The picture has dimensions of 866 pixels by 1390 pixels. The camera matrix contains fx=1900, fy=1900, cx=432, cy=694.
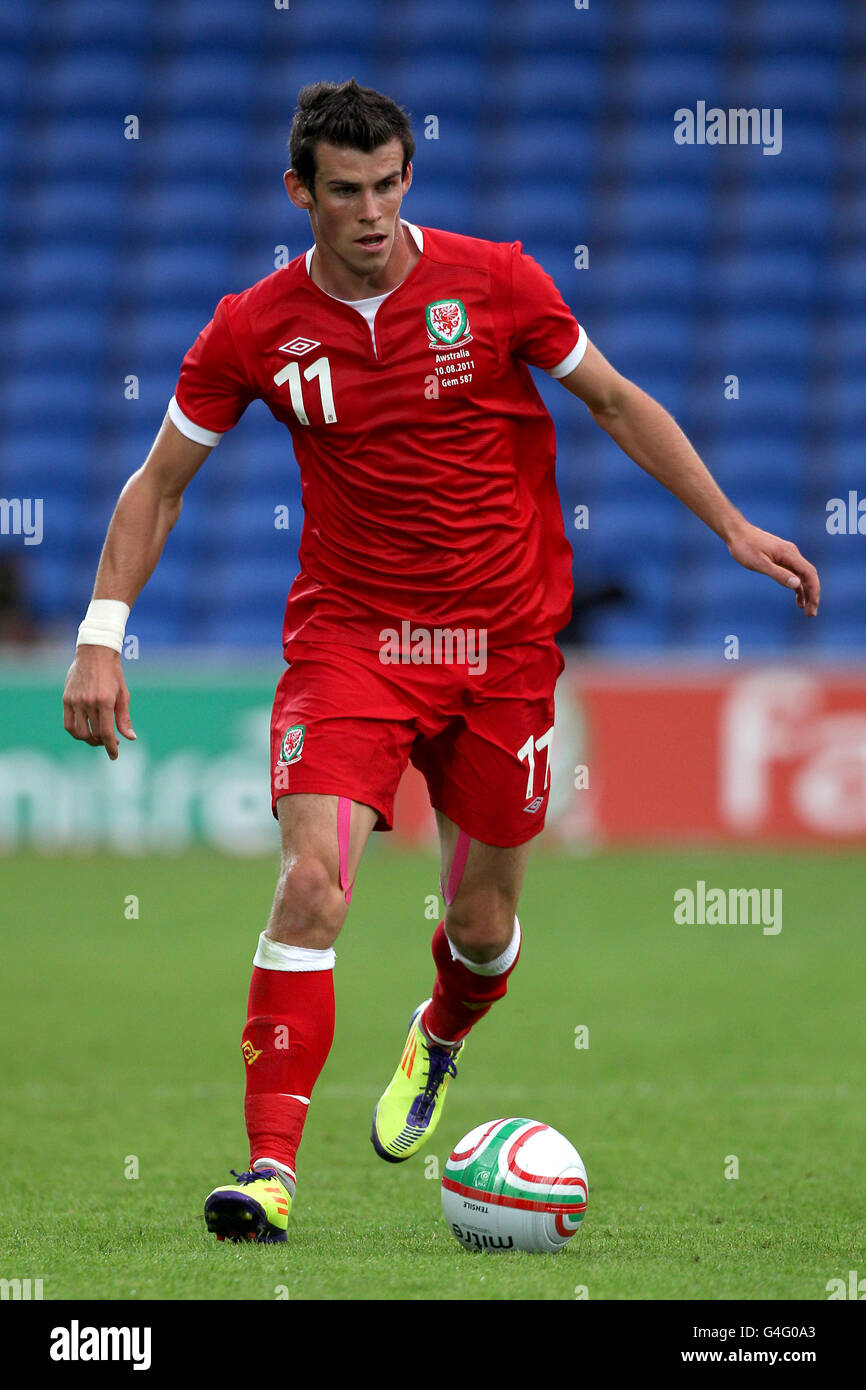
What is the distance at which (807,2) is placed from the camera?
752 inches

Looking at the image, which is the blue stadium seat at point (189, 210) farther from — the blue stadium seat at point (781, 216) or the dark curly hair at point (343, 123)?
the dark curly hair at point (343, 123)

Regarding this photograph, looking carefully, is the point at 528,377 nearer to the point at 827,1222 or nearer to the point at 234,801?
the point at 827,1222

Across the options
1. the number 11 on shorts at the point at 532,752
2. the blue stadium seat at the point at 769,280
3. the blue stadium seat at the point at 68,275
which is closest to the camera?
the number 11 on shorts at the point at 532,752

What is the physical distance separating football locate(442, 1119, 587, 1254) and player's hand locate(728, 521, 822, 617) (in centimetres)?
130

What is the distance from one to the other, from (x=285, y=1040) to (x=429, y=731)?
790mm

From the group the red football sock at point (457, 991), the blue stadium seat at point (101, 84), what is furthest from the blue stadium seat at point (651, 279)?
the red football sock at point (457, 991)

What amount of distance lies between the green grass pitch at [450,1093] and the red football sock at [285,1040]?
A: 261mm

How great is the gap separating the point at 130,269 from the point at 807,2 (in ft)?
24.0

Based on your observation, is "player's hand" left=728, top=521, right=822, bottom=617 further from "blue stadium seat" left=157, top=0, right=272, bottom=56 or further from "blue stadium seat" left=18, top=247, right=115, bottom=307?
"blue stadium seat" left=157, top=0, right=272, bottom=56

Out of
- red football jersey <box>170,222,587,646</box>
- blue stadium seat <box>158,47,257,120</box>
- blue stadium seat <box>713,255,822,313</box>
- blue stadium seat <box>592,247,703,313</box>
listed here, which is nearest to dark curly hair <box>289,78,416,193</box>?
red football jersey <box>170,222,587,646</box>

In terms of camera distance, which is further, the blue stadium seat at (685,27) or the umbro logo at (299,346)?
the blue stadium seat at (685,27)

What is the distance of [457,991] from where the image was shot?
4.94m

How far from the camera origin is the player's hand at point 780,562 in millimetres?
4145

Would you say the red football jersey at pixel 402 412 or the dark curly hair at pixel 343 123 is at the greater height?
the dark curly hair at pixel 343 123
